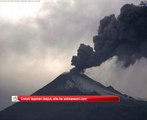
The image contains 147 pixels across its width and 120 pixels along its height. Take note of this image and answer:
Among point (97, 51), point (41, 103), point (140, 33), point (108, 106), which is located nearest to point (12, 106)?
point (41, 103)

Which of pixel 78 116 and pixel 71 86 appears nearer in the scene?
pixel 78 116

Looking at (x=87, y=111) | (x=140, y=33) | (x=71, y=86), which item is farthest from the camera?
(x=71, y=86)

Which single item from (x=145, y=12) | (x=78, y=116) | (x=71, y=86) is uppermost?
(x=145, y=12)

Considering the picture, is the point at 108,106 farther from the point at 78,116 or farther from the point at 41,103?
the point at 41,103

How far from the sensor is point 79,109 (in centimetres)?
13625

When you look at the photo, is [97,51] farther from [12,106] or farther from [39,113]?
[12,106]

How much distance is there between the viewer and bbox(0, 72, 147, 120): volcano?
127 metres

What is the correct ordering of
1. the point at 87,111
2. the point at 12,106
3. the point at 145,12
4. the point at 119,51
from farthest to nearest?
the point at 12,106 → the point at 87,111 → the point at 119,51 → the point at 145,12

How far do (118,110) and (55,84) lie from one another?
130 ft

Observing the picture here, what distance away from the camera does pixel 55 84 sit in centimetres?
15725

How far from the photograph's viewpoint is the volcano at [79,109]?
12694 centimetres

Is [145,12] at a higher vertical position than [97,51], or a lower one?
higher

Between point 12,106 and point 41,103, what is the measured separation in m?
14.0

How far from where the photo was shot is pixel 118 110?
12962 centimetres
